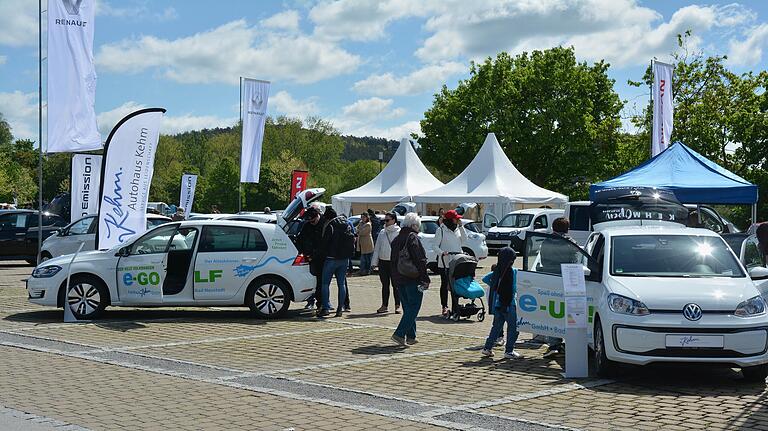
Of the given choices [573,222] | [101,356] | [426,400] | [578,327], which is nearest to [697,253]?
[578,327]

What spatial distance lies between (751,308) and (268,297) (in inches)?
318

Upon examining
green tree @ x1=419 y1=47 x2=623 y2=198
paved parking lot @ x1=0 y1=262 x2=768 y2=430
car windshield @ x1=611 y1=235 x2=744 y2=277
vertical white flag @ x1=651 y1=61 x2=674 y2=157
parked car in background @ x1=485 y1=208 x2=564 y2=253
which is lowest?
paved parking lot @ x1=0 y1=262 x2=768 y2=430

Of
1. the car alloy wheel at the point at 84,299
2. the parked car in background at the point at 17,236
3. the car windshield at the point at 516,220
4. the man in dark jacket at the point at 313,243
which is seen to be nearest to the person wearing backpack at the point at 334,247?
the man in dark jacket at the point at 313,243

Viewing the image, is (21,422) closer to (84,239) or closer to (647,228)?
(647,228)

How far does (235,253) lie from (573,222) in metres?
11.9

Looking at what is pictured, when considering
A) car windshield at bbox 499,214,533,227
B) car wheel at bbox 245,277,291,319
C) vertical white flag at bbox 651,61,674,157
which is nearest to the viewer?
car wheel at bbox 245,277,291,319

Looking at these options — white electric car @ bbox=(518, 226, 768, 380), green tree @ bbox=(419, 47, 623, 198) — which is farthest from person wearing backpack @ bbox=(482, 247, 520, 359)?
green tree @ bbox=(419, 47, 623, 198)

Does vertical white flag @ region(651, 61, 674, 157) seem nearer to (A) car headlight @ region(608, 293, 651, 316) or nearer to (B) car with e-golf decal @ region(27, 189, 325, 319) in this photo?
(B) car with e-golf decal @ region(27, 189, 325, 319)

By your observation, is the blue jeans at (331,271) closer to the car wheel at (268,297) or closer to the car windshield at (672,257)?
the car wheel at (268,297)

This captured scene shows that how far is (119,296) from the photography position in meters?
14.5

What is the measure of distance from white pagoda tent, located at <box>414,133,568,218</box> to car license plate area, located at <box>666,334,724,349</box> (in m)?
28.7

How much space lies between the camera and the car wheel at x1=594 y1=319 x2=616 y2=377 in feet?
31.0

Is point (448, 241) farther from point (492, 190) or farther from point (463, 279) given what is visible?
point (492, 190)

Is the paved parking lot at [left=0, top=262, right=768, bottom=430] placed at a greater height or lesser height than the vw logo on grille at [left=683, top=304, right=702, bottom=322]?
lesser
